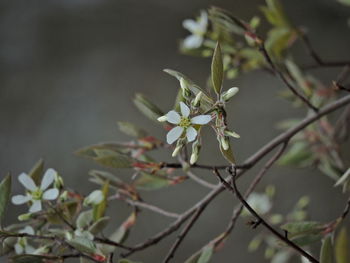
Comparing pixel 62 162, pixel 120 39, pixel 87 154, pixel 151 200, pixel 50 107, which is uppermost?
pixel 120 39

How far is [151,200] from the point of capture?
5.38 feet

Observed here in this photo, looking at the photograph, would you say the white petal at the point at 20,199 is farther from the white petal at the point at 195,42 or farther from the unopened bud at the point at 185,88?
the white petal at the point at 195,42

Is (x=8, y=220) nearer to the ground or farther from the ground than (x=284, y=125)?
nearer to the ground

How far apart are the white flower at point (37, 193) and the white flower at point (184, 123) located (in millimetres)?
171

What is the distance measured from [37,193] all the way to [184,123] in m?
0.21

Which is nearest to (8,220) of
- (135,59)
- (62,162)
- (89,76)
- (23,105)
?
(62,162)

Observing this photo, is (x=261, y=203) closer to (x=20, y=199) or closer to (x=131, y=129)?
(x=131, y=129)

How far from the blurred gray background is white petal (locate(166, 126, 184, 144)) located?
3.74 ft

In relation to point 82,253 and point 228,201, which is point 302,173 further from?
point 82,253

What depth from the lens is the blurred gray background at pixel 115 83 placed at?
1625mm

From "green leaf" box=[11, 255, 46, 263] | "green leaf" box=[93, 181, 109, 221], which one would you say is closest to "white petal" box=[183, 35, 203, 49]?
"green leaf" box=[93, 181, 109, 221]

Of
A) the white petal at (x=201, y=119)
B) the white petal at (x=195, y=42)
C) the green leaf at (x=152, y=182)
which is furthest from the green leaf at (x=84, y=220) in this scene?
the white petal at (x=195, y=42)

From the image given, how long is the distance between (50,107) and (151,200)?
51cm

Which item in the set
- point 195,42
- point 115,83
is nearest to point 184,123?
point 195,42
